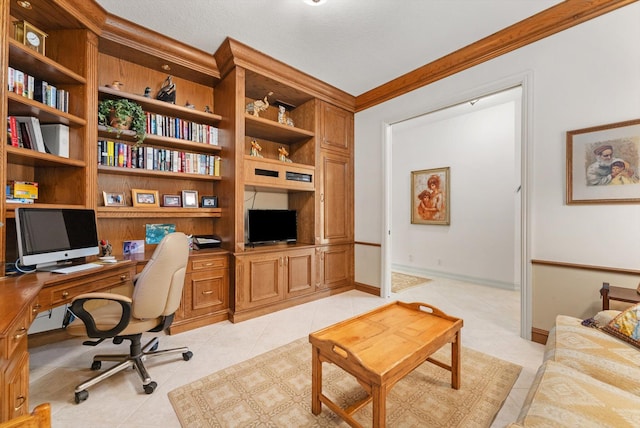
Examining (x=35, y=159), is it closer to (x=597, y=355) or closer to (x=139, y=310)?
(x=139, y=310)

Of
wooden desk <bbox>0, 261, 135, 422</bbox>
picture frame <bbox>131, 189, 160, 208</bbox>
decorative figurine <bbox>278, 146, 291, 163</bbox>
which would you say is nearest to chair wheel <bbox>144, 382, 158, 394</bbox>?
wooden desk <bbox>0, 261, 135, 422</bbox>

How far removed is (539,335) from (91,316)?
138 inches

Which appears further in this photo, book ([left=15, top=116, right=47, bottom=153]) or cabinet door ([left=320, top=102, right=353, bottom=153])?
cabinet door ([left=320, top=102, right=353, bottom=153])

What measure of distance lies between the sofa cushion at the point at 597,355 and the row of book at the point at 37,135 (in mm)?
3726

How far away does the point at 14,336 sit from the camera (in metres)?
1.11

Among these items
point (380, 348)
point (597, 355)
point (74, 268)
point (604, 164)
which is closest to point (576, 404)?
point (597, 355)

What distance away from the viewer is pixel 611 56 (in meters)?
2.08

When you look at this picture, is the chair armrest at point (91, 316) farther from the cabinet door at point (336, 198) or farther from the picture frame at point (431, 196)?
the picture frame at point (431, 196)

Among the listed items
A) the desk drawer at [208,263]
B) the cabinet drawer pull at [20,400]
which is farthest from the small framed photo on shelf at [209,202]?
the cabinet drawer pull at [20,400]

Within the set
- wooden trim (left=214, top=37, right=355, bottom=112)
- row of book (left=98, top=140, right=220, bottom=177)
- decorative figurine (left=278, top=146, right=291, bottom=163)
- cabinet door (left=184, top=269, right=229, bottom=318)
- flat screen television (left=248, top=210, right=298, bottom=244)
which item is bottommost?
cabinet door (left=184, top=269, right=229, bottom=318)

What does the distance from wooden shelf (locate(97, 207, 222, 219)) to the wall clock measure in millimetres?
1307

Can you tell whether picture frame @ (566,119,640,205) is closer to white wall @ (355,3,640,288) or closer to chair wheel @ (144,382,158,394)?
white wall @ (355,3,640,288)

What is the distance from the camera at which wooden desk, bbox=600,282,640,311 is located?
1.84 m

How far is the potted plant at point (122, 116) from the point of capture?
2.46 m
